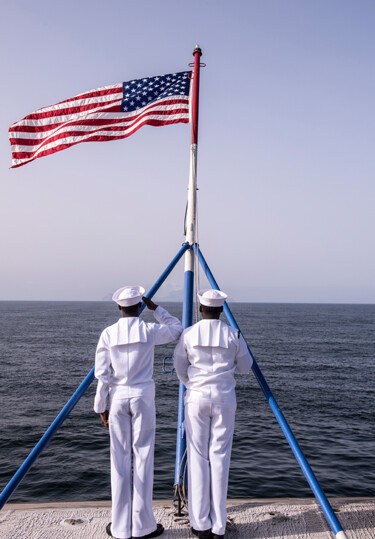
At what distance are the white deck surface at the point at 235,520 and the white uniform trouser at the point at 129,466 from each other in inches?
11.8

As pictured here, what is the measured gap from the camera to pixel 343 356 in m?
46.0

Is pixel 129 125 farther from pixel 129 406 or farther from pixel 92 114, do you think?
pixel 129 406

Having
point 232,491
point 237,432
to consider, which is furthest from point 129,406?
point 237,432

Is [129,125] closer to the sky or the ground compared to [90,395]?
closer to the sky

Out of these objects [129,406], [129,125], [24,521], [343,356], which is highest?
[129,125]

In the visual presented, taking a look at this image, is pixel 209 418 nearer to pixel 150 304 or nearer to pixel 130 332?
pixel 130 332

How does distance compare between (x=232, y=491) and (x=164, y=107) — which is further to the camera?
(x=232, y=491)

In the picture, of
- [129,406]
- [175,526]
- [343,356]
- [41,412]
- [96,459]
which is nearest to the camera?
[129,406]

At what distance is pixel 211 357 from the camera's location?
4.46 m

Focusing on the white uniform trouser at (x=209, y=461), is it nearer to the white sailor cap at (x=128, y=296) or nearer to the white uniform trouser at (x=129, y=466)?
the white uniform trouser at (x=129, y=466)

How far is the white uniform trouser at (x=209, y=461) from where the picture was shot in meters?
4.32

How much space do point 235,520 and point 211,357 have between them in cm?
181

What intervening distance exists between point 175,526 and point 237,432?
14505 mm

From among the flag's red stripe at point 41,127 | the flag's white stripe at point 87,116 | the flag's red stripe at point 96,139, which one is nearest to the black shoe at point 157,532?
the flag's red stripe at point 96,139
